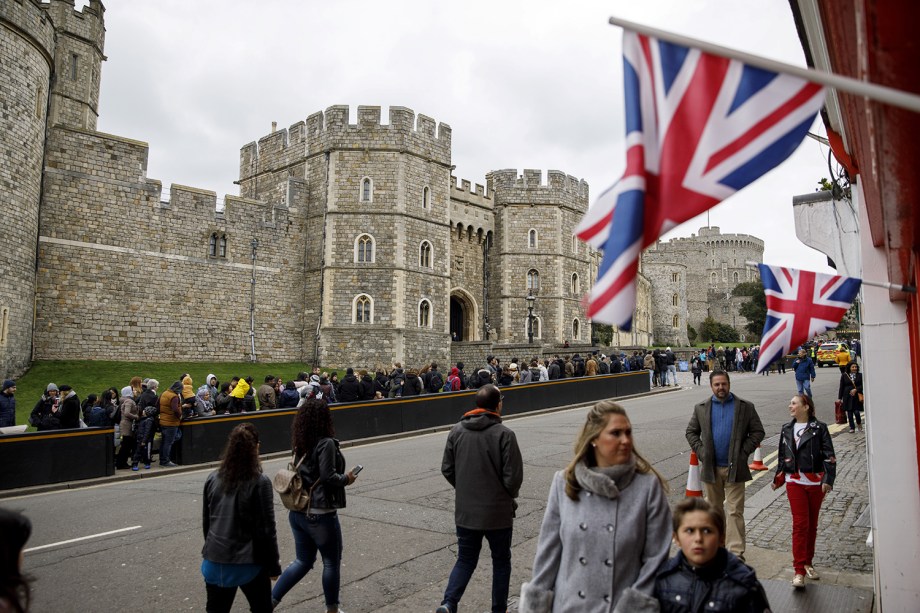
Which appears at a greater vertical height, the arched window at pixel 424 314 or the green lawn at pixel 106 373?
the arched window at pixel 424 314

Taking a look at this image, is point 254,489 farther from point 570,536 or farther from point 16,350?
point 16,350

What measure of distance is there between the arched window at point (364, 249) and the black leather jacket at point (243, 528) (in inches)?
1051

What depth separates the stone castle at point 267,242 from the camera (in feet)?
73.4

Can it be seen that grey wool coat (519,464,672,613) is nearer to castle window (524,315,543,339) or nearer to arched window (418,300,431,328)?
arched window (418,300,431,328)

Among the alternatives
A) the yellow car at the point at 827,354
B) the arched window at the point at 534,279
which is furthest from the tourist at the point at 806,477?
the yellow car at the point at 827,354

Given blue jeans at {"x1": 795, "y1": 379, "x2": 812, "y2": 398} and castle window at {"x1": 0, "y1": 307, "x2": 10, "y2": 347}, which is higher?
castle window at {"x1": 0, "y1": 307, "x2": 10, "y2": 347}

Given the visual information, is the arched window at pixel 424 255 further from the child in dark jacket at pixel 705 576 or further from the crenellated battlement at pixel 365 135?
the child in dark jacket at pixel 705 576

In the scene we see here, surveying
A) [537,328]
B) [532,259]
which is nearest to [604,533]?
[537,328]

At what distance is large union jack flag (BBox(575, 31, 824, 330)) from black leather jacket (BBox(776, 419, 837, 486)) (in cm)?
436

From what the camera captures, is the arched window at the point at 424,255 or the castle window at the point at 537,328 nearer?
the arched window at the point at 424,255

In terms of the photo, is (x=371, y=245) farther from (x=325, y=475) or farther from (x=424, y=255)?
(x=325, y=475)

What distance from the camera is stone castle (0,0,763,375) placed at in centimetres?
2238

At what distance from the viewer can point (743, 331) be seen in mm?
97062

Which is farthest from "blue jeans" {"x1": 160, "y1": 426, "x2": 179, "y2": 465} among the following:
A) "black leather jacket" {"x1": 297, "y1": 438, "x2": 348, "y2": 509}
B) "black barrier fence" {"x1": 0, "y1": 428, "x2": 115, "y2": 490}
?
"black leather jacket" {"x1": 297, "y1": 438, "x2": 348, "y2": 509}
